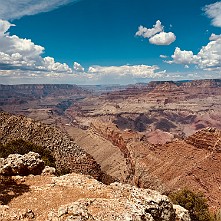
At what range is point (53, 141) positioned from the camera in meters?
85.6

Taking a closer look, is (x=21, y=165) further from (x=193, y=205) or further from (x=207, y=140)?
(x=207, y=140)

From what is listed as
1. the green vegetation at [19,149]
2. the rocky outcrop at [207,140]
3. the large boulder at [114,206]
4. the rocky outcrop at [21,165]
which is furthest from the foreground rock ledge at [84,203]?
the rocky outcrop at [207,140]

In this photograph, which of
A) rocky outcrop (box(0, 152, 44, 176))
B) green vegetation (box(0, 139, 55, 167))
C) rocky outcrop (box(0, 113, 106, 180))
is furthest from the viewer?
rocky outcrop (box(0, 113, 106, 180))

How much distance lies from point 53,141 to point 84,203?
214 feet

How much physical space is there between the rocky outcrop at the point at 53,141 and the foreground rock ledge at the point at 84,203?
141 feet

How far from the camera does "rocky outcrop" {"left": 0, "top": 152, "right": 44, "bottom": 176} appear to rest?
3038cm

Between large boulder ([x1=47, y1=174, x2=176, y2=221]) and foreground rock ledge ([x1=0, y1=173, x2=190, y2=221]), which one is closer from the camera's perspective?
large boulder ([x1=47, y1=174, x2=176, y2=221])

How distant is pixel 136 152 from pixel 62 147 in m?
42.6

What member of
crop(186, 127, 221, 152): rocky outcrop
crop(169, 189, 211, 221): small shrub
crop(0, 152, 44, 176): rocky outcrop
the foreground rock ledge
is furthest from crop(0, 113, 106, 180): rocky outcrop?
the foreground rock ledge

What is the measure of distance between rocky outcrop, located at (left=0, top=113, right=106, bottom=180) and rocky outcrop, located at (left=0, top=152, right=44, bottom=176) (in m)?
37.4

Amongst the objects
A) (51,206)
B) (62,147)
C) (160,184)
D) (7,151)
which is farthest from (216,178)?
(51,206)

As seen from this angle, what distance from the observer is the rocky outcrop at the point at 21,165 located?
3038 centimetres

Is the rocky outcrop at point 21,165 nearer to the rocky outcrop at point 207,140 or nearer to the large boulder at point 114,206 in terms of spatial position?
the large boulder at point 114,206

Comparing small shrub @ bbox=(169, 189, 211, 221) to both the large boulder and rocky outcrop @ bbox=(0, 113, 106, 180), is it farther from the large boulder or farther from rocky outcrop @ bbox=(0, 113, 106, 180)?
the large boulder
